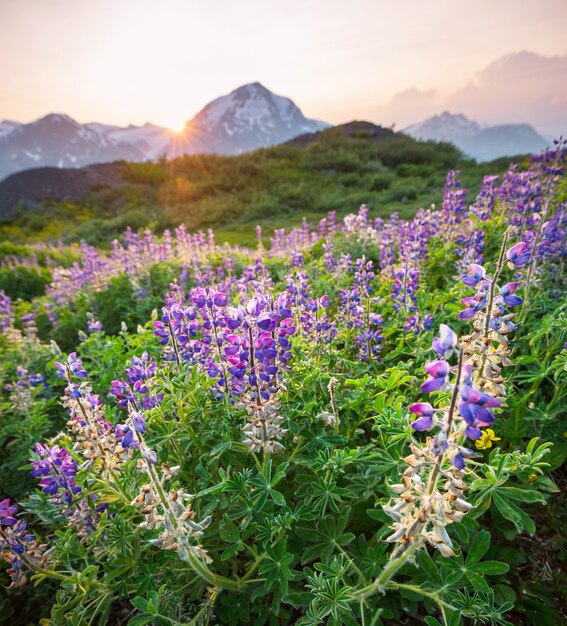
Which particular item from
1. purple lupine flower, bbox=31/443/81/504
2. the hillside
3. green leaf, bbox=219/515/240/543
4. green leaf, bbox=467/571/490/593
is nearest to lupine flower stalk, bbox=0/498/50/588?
purple lupine flower, bbox=31/443/81/504

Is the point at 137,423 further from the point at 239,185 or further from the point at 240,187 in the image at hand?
the point at 239,185

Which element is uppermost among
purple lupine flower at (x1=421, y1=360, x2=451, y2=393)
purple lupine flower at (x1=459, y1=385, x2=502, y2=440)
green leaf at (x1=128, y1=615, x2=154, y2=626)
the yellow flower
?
purple lupine flower at (x1=421, y1=360, x2=451, y2=393)

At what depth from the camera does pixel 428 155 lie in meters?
29.0

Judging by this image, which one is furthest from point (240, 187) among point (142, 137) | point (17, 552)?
point (142, 137)

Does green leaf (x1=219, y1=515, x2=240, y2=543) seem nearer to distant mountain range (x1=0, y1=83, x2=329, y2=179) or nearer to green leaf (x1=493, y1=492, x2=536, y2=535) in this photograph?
green leaf (x1=493, y1=492, x2=536, y2=535)

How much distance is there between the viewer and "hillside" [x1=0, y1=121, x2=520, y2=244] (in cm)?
2158

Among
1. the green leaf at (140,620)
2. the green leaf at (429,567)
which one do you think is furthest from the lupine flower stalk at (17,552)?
the green leaf at (429,567)

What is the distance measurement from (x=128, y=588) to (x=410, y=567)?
1.59m

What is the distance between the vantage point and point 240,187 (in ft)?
89.2

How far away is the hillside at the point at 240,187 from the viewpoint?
21578 mm

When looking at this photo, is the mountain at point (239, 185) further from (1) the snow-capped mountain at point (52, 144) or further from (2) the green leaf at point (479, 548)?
(1) the snow-capped mountain at point (52, 144)

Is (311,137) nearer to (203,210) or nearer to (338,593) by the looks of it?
(203,210)

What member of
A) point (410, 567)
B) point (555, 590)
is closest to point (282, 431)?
point (410, 567)

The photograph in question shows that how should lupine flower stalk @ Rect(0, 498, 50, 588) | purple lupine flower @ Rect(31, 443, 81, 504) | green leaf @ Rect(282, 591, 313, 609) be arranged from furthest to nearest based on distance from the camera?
purple lupine flower @ Rect(31, 443, 81, 504) < lupine flower stalk @ Rect(0, 498, 50, 588) < green leaf @ Rect(282, 591, 313, 609)
